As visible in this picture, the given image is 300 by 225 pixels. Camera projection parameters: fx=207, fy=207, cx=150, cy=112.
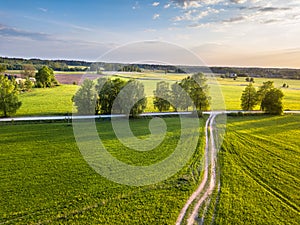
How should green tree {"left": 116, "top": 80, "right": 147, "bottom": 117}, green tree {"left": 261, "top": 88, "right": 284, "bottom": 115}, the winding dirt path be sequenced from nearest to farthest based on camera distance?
the winding dirt path < green tree {"left": 116, "top": 80, "right": 147, "bottom": 117} < green tree {"left": 261, "top": 88, "right": 284, "bottom": 115}

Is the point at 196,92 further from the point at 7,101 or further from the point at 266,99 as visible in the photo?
the point at 7,101

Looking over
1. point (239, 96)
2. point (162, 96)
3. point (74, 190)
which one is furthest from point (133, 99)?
point (239, 96)

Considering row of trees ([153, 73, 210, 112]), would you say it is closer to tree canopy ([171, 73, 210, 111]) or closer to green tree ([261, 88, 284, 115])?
tree canopy ([171, 73, 210, 111])

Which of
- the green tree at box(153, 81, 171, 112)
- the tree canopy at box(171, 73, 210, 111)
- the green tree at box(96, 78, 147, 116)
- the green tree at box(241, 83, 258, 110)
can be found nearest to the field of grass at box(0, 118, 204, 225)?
the green tree at box(96, 78, 147, 116)

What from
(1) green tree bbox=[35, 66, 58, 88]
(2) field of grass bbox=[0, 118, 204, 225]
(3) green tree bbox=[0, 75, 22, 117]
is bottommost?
(2) field of grass bbox=[0, 118, 204, 225]

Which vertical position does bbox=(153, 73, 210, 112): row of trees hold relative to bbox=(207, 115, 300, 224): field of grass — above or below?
above

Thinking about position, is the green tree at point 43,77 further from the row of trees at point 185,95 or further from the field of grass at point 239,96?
the field of grass at point 239,96

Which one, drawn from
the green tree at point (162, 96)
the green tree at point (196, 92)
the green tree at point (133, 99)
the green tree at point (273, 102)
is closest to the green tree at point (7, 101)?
the green tree at point (133, 99)

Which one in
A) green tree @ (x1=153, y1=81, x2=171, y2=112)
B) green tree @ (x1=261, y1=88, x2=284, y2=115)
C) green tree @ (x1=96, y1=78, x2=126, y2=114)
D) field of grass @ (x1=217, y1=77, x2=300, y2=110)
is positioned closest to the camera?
green tree @ (x1=96, y1=78, x2=126, y2=114)
